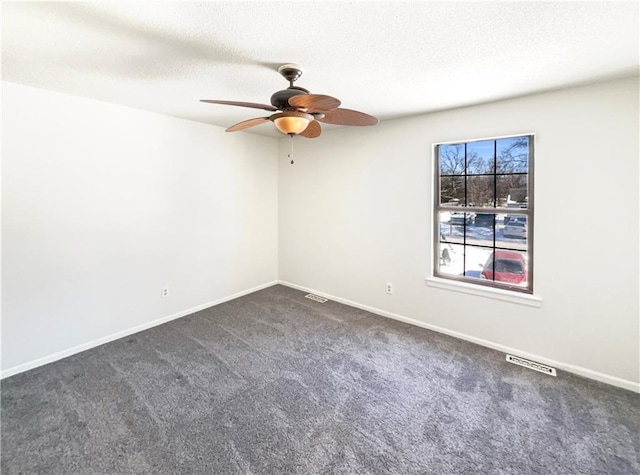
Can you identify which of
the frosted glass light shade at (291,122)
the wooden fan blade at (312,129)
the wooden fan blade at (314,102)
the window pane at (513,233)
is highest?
the wooden fan blade at (312,129)

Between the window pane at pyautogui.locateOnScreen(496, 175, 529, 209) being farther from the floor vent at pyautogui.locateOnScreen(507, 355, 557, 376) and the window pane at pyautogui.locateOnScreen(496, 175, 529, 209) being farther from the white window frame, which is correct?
the floor vent at pyautogui.locateOnScreen(507, 355, 557, 376)

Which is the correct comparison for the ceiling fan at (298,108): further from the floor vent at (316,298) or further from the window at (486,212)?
the floor vent at (316,298)

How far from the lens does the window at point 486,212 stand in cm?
266

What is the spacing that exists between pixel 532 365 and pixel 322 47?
2954 millimetres

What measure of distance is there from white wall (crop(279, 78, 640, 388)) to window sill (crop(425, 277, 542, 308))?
0.05 m

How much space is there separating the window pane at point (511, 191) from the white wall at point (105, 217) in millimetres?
3089

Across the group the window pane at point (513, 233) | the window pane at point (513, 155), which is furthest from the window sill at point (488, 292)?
the window pane at point (513, 155)

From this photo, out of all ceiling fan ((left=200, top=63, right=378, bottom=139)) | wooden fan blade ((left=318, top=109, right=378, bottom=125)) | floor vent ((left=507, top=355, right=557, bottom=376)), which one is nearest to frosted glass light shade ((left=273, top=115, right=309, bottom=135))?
ceiling fan ((left=200, top=63, right=378, bottom=139))

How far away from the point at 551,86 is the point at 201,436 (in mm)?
3490

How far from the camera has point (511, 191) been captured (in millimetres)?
2719

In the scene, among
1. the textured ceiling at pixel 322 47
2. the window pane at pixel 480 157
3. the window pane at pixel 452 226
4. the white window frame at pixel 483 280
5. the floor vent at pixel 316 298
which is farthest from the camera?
the floor vent at pixel 316 298

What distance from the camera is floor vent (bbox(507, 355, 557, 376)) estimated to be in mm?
2426

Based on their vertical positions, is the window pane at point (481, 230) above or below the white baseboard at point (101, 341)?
above

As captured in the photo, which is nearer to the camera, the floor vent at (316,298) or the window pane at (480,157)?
the window pane at (480,157)
